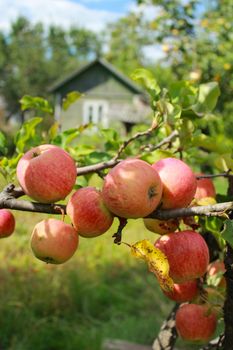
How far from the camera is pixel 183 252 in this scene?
3.16 feet

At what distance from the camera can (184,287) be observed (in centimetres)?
123

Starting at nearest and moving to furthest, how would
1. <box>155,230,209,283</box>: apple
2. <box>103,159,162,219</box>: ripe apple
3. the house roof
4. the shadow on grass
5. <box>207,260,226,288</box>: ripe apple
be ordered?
<box>103,159,162,219</box>: ripe apple → <box>155,230,209,283</box>: apple → <box>207,260,226,288</box>: ripe apple → the shadow on grass → the house roof

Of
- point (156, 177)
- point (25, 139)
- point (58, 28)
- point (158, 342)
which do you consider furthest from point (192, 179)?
point (58, 28)

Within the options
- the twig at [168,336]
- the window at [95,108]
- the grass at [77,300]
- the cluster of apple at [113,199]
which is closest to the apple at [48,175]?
the cluster of apple at [113,199]

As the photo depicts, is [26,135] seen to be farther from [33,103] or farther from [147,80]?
[147,80]

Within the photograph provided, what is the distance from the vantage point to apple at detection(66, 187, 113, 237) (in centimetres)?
91

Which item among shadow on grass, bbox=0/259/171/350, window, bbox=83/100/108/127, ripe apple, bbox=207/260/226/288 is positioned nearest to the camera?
ripe apple, bbox=207/260/226/288

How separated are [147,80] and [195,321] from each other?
0.65 metres

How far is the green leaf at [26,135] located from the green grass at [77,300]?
6.18ft

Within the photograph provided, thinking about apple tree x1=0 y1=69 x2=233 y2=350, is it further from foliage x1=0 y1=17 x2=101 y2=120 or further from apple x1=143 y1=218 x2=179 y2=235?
foliage x1=0 y1=17 x2=101 y2=120

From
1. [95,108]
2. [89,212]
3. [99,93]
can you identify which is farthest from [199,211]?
[99,93]

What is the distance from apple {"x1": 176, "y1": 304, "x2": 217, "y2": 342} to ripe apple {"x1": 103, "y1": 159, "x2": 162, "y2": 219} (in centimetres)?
52

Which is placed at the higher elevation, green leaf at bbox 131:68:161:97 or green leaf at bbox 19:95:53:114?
green leaf at bbox 131:68:161:97

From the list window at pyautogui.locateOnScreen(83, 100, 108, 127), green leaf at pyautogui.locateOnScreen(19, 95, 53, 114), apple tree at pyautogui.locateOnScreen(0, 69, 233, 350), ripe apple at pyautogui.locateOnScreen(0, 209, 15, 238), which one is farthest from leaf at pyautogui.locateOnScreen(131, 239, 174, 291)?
window at pyautogui.locateOnScreen(83, 100, 108, 127)
